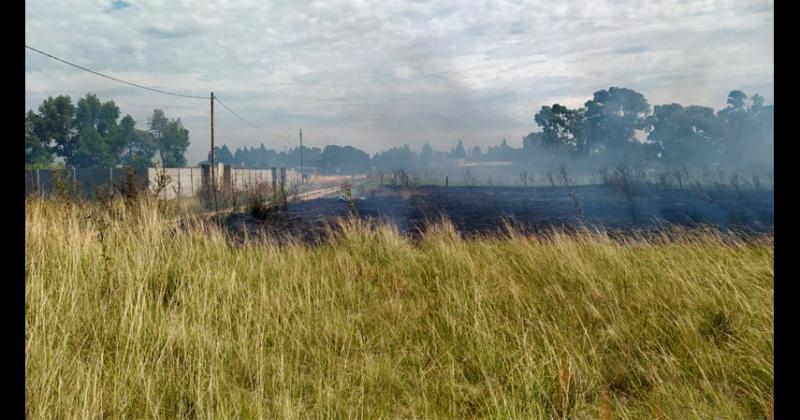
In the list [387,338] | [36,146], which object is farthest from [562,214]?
[36,146]

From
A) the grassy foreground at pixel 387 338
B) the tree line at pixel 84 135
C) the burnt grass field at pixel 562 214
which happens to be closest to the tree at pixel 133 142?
the tree line at pixel 84 135

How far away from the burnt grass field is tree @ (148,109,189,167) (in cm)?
5305

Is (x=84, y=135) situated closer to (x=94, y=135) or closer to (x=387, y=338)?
(x=94, y=135)

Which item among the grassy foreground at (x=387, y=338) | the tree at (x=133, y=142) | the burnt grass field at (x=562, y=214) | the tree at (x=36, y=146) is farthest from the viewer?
the tree at (x=133, y=142)

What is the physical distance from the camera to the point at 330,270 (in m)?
5.36

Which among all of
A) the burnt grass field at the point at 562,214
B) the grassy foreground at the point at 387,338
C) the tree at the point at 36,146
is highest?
the tree at the point at 36,146

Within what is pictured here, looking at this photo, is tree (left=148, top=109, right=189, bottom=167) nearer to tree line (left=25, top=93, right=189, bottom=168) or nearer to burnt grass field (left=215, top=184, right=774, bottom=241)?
tree line (left=25, top=93, right=189, bottom=168)

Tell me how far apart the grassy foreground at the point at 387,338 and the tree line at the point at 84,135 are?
40593 millimetres

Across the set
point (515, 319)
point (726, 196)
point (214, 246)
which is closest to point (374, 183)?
point (726, 196)

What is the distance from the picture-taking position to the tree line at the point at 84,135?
45.1 metres

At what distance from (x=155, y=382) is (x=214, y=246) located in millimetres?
3781

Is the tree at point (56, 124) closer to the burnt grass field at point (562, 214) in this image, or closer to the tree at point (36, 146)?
the tree at point (36, 146)

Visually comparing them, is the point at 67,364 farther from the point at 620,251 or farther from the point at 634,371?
the point at 620,251

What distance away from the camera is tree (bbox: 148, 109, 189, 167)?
205 feet
